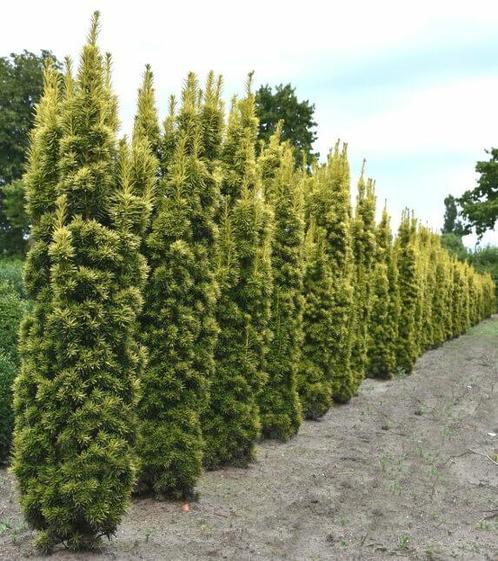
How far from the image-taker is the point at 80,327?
5121mm

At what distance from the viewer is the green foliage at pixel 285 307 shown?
9.91 metres

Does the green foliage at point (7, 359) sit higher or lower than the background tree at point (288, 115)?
lower

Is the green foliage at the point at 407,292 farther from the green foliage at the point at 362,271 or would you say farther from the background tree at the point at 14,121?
the background tree at the point at 14,121

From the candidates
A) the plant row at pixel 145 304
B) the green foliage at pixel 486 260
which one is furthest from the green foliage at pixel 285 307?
the green foliage at pixel 486 260

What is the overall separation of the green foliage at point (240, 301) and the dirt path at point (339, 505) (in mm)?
454

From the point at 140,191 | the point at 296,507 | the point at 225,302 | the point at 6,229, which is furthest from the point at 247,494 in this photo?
the point at 6,229

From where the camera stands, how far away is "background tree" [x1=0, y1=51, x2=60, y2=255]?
1363 inches

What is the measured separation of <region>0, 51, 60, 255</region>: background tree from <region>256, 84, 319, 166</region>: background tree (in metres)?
10.6

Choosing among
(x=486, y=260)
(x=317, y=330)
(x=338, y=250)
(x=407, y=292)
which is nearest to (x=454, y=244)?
(x=486, y=260)

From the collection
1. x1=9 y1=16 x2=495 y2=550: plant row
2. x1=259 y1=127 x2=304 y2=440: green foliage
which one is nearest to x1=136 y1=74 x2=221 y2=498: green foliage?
x1=9 y1=16 x2=495 y2=550: plant row

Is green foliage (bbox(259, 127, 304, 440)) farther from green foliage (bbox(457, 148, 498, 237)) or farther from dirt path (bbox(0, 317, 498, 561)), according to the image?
green foliage (bbox(457, 148, 498, 237))

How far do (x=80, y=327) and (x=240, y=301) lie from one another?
12.0 ft

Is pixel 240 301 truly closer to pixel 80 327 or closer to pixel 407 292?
pixel 80 327

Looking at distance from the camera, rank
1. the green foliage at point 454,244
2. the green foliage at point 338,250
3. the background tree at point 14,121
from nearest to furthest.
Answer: the green foliage at point 338,250 → the background tree at point 14,121 → the green foliage at point 454,244
